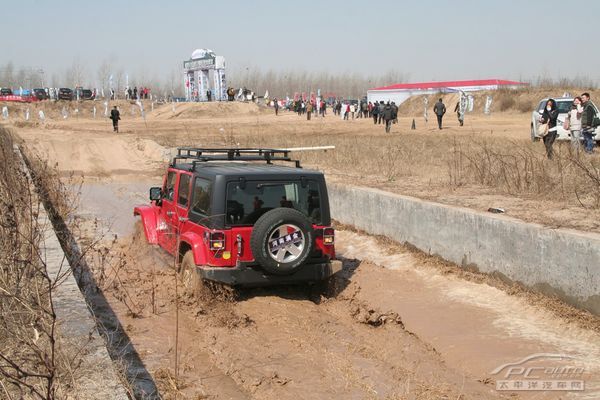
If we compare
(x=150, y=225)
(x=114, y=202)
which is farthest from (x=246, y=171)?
(x=114, y=202)

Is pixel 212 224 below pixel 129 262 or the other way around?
the other way around

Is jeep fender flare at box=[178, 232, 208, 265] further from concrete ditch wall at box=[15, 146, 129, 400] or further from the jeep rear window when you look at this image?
concrete ditch wall at box=[15, 146, 129, 400]

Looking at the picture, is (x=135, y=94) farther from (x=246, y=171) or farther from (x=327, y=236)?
(x=327, y=236)

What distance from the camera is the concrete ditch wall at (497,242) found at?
749 cm

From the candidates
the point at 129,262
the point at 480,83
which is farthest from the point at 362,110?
the point at 129,262

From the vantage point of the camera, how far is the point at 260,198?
26.0 ft

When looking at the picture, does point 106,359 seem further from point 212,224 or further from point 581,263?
point 581,263

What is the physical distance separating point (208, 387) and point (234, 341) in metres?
1.26

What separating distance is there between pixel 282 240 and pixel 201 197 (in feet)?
4.05

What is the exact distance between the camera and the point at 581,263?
7500 millimetres

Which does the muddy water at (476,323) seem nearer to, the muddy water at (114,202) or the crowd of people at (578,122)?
the muddy water at (114,202)

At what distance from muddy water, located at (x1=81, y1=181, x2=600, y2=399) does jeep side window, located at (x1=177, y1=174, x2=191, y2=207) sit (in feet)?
3.81

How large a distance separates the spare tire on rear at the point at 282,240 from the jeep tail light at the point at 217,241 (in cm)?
35

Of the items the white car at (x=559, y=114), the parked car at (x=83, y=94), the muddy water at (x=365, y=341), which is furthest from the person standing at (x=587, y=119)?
the parked car at (x=83, y=94)
